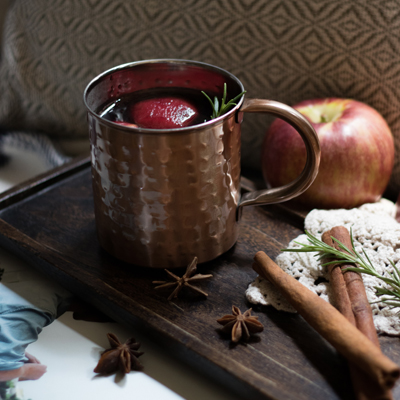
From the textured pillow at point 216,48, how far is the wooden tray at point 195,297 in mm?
320

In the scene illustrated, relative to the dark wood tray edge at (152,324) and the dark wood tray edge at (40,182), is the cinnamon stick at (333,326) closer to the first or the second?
the dark wood tray edge at (152,324)

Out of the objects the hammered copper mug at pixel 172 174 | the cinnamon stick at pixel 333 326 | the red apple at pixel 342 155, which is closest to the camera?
the cinnamon stick at pixel 333 326

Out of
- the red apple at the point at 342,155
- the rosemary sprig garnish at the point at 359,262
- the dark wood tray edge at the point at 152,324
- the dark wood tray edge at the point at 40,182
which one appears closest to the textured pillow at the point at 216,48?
the red apple at the point at 342,155

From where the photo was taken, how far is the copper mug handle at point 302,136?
647 mm

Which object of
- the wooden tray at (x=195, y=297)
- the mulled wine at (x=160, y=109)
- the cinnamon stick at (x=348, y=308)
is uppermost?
the mulled wine at (x=160, y=109)

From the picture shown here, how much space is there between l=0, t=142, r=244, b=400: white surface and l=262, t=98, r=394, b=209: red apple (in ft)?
1.41

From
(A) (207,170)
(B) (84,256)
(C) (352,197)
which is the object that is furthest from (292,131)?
(B) (84,256)

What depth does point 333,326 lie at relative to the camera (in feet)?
1.90

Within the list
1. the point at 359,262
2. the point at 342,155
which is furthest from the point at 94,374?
the point at 342,155

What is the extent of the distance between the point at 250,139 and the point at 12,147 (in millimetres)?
670

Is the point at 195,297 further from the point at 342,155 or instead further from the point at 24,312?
the point at 342,155

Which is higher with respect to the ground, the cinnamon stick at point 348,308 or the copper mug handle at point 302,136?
the copper mug handle at point 302,136

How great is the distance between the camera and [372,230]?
74cm

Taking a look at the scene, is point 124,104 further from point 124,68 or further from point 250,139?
point 250,139
